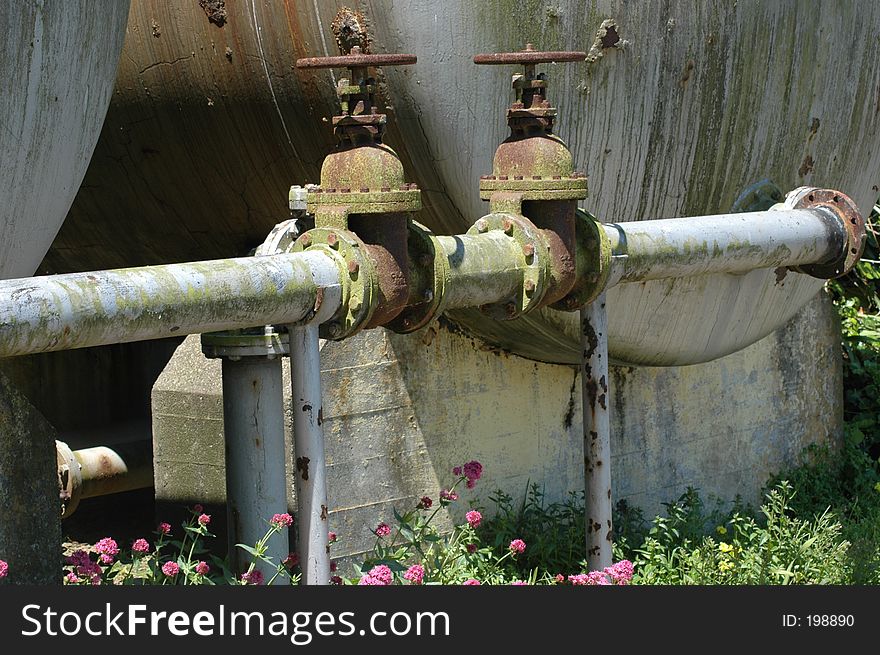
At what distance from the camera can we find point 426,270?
3416 millimetres

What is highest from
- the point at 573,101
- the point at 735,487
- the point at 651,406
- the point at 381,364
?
the point at 573,101

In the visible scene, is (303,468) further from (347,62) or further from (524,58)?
(524,58)

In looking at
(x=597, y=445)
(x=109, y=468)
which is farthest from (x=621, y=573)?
(x=109, y=468)

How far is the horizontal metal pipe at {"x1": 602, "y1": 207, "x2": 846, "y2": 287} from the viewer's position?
3.93m

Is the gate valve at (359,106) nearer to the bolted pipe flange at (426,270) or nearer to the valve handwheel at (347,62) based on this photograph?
the valve handwheel at (347,62)

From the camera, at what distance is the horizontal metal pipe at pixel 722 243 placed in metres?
3.93

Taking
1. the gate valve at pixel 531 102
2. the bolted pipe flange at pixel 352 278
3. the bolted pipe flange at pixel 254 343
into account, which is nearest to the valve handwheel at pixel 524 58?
the gate valve at pixel 531 102

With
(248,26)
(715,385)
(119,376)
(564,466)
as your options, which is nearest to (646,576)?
(564,466)

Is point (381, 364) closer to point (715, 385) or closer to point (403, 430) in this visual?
point (403, 430)

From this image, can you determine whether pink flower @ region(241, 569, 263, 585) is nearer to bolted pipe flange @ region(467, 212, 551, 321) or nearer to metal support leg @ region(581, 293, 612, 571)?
bolted pipe flange @ region(467, 212, 551, 321)

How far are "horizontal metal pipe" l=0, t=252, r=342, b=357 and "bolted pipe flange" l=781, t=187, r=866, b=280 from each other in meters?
2.01

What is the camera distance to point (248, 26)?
4113 mm

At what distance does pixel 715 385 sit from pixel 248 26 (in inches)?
102

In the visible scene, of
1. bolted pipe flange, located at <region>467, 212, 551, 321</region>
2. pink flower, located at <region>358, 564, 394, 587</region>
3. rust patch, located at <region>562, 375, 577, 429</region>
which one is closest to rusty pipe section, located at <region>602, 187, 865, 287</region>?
bolted pipe flange, located at <region>467, 212, 551, 321</region>
